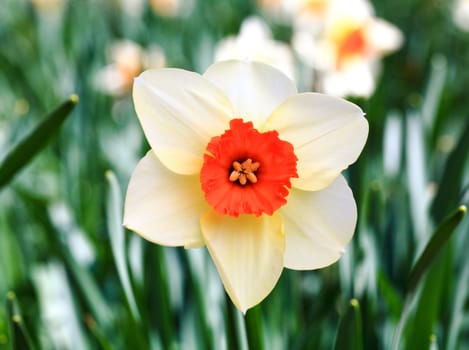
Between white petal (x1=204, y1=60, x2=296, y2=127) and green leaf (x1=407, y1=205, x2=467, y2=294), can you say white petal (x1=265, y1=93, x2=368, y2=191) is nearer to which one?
white petal (x1=204, y1=60, x2=296, y2=127)

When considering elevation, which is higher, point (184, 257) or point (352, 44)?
point (352, 44)

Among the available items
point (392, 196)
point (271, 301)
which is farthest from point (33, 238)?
point (392, 196)

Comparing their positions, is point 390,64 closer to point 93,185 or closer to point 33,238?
point 93,185

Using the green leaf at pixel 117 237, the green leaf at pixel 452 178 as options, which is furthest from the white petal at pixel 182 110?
the green leaf at pixel 452 178

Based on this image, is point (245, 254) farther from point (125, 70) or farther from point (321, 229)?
point (125, 70)

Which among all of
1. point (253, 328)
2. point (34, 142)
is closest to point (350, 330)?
point (253, 328)

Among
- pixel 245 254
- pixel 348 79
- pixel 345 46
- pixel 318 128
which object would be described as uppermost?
pixel 345 46
